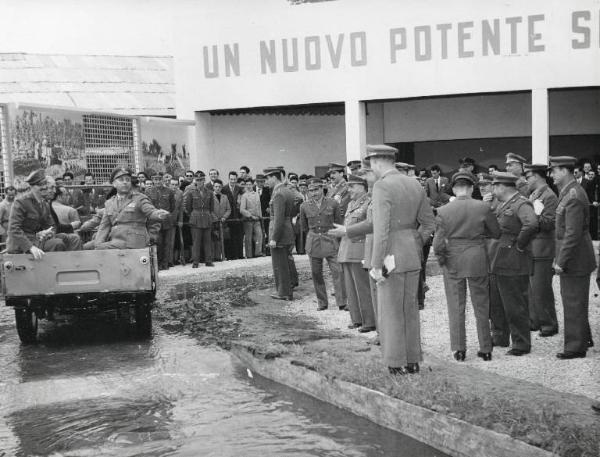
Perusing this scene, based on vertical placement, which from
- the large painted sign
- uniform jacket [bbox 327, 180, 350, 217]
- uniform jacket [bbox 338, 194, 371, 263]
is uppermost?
the large painted sign

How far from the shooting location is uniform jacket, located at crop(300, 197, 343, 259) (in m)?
11.9

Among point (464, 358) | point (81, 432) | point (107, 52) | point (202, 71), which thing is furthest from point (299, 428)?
point (107, 52)

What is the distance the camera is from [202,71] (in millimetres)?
24250

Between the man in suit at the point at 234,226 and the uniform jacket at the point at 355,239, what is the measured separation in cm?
906

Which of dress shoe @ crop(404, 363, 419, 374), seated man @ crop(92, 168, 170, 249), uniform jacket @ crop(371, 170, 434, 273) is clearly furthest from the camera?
seated man @ crop(92, 168, 170, 249)

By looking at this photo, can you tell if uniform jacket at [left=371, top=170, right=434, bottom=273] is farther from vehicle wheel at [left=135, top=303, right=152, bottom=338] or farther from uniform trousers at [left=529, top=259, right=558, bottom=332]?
vehicle wheel at [left=135, top=303, right=152, bottom=338]

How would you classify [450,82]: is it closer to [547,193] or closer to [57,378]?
[547,193]

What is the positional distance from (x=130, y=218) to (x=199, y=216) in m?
6.95

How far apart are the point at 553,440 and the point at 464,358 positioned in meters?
2.98

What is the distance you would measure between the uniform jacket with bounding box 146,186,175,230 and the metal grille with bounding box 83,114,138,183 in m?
1.13

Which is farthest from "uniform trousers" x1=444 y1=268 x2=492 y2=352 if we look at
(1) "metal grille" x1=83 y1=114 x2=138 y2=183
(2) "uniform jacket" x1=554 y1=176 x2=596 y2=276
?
(1) "metal grille" x1=83 y1=114 x2=138 y2=183

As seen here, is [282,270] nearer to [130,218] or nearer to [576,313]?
[130,218]

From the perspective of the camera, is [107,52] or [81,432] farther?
[107,52]

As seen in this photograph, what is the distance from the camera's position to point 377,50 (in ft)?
74.0
